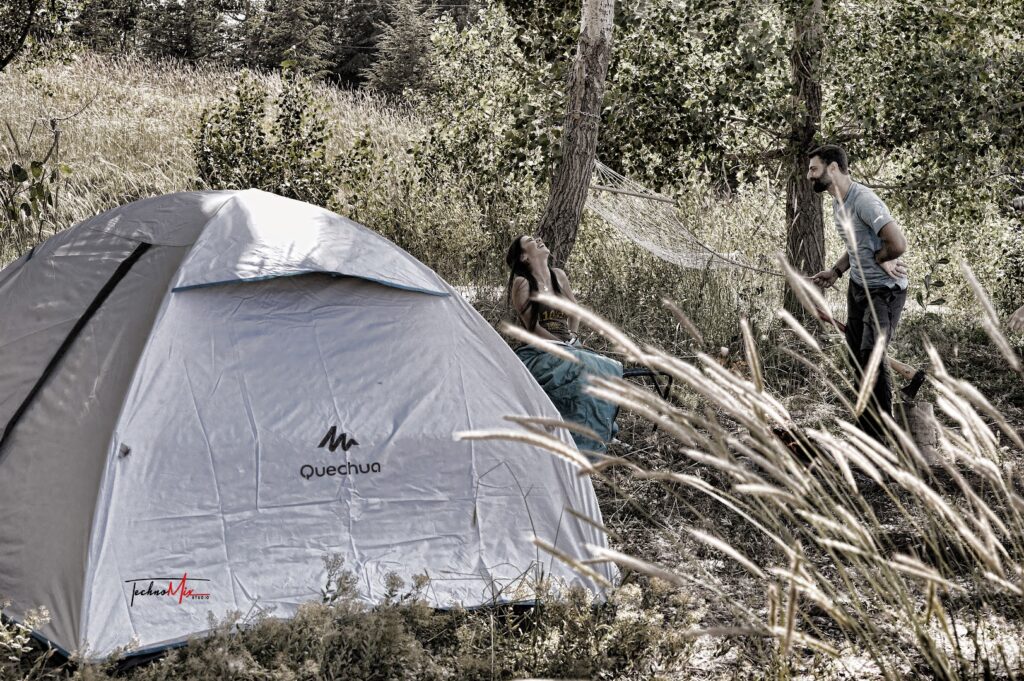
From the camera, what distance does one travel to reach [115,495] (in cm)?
301

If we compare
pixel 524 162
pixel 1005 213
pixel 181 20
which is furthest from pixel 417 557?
pixel 181 20

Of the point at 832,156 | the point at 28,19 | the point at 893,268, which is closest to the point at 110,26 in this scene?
the point at 28,19

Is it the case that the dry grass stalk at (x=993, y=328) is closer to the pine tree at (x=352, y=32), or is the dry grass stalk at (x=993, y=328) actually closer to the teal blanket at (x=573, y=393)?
the teal blanket at (x=573, y=393)

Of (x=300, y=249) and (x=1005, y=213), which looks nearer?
(x=300, y=249)

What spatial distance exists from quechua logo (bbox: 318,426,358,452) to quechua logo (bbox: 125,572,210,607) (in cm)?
60

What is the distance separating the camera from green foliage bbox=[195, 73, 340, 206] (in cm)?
761

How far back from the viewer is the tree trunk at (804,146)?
6660 millimetres

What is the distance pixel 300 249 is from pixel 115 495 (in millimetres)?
1082

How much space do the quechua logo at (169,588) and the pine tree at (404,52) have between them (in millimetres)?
19982

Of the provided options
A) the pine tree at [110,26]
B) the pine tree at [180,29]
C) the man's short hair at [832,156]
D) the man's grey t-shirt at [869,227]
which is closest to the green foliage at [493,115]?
the man's short hair at [832,156]

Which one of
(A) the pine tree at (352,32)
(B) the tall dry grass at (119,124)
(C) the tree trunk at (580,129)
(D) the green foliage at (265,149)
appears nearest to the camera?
(C) the tree trunk at (580,129)

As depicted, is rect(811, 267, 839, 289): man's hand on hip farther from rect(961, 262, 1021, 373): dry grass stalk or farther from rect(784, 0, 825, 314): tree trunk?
rect(961, 262, 1021, 373): dry grass stalk

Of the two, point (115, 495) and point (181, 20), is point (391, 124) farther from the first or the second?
point (181, 20)

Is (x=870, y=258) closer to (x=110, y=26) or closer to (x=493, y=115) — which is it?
(x=493, y=115)
